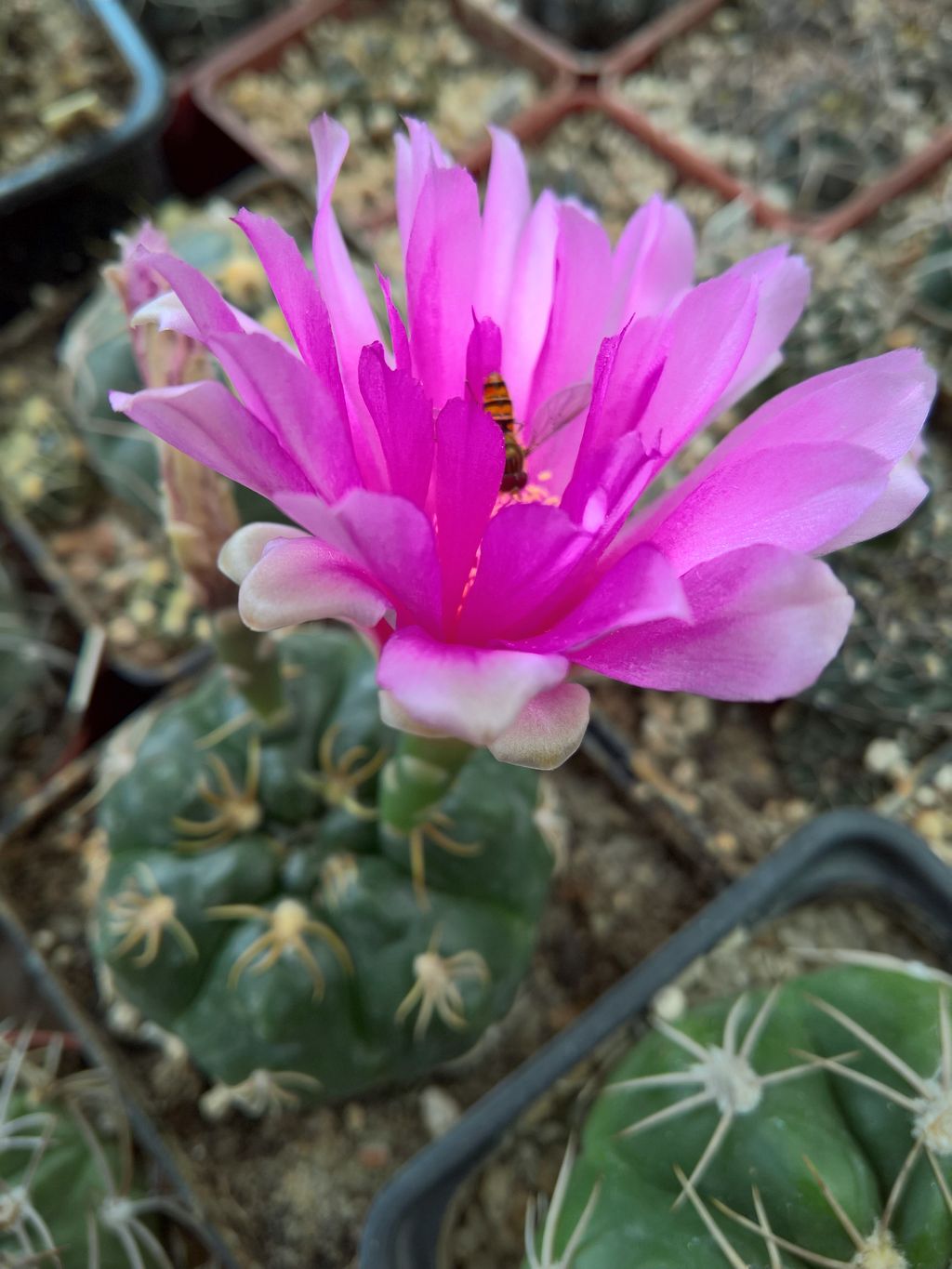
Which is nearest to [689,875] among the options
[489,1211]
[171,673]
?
[489,1211]

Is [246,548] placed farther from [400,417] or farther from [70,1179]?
[70,1179]

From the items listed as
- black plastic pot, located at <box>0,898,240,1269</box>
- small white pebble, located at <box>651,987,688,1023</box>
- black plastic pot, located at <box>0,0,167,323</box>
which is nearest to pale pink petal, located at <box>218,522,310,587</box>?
small white pebble, located at <box>651,987,688,1023</box>

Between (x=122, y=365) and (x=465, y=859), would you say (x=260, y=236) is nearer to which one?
(x=465, y=859)

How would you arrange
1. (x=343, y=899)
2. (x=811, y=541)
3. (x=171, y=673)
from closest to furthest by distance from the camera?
(x=811, y=541)
(x=343, y=899)
(x=171, y=673)

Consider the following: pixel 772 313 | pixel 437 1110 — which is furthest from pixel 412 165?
pixel 437 1110

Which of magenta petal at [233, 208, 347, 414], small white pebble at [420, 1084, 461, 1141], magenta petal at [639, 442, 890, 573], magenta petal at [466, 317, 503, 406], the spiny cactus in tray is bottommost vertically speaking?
small white pebble at [420, 1084, 461, 1141]

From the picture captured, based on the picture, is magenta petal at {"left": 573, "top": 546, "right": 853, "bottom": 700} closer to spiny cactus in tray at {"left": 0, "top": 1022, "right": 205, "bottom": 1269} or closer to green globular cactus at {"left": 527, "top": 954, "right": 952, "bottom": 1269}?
green globular cactus at {"left": 527, "top": 954, "right": 952, "bottom": 1269}
